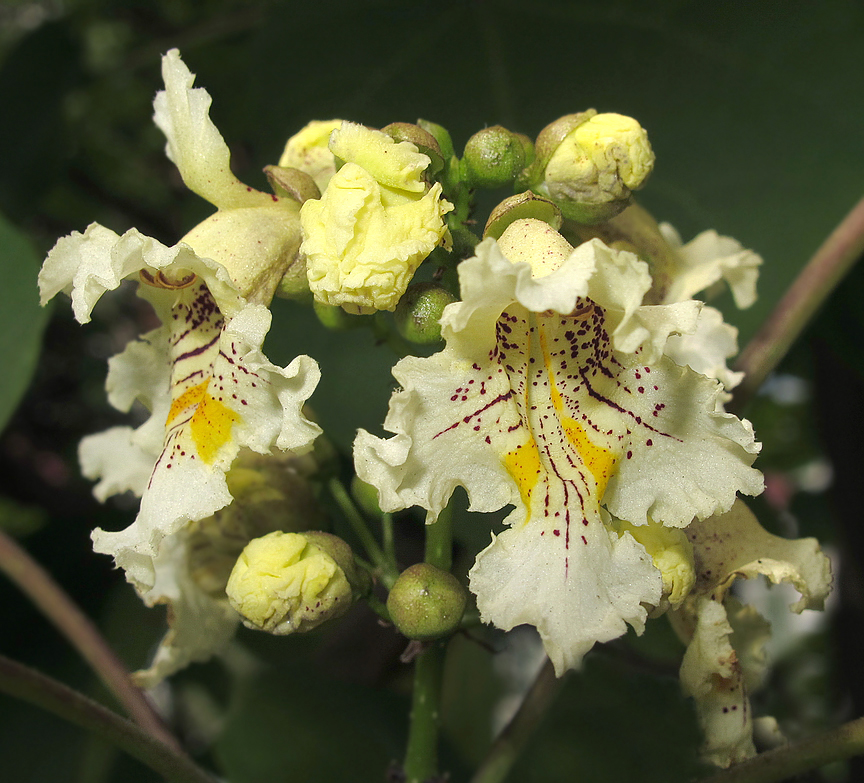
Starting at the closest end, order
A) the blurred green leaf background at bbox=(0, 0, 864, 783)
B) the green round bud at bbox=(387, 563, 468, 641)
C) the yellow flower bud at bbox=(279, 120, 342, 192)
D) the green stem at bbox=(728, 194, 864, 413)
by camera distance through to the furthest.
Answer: the green round bud at bbox=(387, 563, 468, 641), the yellow flower bud at bbox=(279, 120, 342, 192), the green stem at bbox=(728, 194, 864, 413), the blurred green leaf background at bbox=(0, 0, 864, 783)

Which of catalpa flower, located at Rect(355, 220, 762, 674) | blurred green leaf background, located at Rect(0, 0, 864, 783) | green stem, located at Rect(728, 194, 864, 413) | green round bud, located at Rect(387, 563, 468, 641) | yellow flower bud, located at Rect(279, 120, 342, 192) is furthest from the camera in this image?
blurred green leaf background, located at Rect(0, 0, 864, 783)

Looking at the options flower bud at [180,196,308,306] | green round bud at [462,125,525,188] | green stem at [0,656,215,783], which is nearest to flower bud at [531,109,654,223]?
green round bud at [462,125,525,188]

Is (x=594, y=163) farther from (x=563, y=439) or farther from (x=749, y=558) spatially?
(x=749, y=558)

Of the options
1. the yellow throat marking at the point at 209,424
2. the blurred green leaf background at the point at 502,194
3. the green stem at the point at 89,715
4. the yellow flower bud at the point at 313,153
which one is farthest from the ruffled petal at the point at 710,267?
the green stem at the point at 89,715

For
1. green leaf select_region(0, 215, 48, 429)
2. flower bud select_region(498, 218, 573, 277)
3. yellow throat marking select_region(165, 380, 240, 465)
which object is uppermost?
flower bud select_region(498, 218, 573, 277)

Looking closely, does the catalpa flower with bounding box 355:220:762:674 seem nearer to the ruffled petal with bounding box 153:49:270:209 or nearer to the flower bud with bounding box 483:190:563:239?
the flower bud with bounding box 483:190:563:239

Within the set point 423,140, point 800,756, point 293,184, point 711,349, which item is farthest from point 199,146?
point 800,756
